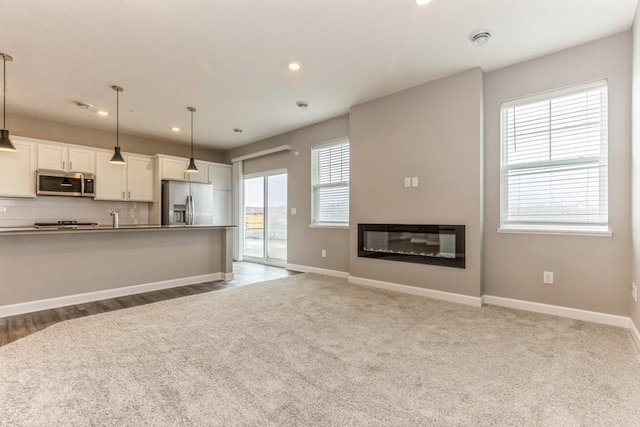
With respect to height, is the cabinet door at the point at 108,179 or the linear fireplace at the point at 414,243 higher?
the cabinet door at the point at 108,179

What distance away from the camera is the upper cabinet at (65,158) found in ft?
17.1

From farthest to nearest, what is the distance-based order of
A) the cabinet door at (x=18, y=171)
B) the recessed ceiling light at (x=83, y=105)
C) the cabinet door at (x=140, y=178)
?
the cabinet door at (x=140, y=178) < the cabinet door at (x=18, y=171) < the recessed ceiling light at (x=83, y=105)

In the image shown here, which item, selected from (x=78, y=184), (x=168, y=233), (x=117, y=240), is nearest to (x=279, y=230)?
(x=168, y=233)

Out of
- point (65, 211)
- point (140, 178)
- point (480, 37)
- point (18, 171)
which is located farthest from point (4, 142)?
point (480, 37)

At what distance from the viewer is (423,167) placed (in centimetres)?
412

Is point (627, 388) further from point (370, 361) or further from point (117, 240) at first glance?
point (117, 240)

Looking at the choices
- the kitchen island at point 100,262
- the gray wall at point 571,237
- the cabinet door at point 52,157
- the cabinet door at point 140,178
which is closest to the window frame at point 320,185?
the kitchen island at point 100,262

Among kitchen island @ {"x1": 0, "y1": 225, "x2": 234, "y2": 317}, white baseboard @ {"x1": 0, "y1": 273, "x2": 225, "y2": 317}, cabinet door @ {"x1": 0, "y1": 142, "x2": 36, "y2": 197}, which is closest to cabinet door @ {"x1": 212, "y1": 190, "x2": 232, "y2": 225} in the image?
kitchen island @ {"x1": 0, "y1": 225, "x2": 234, "y2": 317}

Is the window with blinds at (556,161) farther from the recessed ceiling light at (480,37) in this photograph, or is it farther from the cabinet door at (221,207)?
the cabinet door at (221,207)

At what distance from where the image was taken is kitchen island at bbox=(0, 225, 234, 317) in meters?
3.45

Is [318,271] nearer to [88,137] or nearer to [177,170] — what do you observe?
[177,170]

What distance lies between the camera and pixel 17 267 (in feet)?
11.3

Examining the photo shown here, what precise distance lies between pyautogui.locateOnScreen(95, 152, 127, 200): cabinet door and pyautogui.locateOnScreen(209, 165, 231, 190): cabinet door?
181cm

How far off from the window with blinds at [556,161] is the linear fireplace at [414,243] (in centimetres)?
60
